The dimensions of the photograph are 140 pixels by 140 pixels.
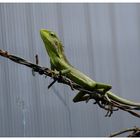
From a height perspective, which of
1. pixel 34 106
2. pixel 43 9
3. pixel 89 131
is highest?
pixel 43 9

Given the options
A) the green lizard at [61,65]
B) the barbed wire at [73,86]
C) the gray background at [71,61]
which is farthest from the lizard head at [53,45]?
the gray background at [71,61]

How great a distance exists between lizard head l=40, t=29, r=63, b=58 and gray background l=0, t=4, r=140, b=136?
1258 millimetres

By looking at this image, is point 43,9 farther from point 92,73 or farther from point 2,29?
point 92,73

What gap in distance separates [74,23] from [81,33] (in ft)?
0.23

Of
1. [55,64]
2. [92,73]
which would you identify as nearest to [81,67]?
[92,73]

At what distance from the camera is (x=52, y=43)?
0.72 meters

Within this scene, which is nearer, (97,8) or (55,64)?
(55,64)

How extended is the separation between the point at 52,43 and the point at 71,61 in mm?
1361

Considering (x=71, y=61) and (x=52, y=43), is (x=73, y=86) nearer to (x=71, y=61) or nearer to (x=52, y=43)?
(x=52, y=43)

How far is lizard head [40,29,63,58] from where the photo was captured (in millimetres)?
718

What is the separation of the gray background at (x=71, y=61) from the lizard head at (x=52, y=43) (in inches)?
49.5

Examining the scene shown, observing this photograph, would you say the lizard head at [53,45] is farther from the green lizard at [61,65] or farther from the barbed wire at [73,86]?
the barbed wire at [73,86]

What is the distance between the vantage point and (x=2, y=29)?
207cm

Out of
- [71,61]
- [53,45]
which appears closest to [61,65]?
[53,45]
